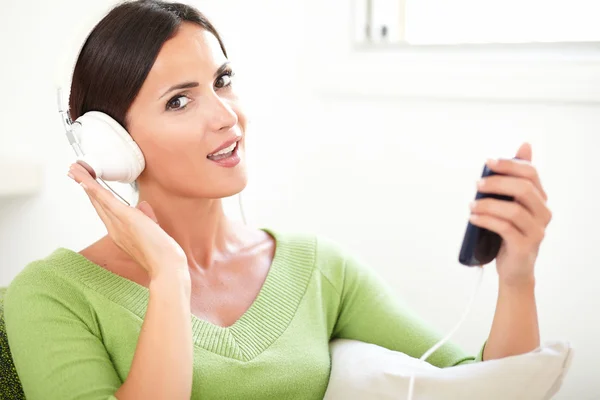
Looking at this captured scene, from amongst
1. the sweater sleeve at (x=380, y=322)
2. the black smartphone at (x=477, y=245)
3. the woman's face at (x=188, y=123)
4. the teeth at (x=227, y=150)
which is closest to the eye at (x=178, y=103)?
the woman's face at (x=188, y=123)

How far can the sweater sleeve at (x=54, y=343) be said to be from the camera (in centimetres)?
131

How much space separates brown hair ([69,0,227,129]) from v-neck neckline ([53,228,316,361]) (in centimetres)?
27

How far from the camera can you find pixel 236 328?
59.2 inches

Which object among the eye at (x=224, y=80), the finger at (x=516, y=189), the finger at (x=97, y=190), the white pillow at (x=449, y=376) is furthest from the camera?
the eye at (x=224, y=80)

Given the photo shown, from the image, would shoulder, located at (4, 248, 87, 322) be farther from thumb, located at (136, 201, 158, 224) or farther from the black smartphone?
the black smartphone

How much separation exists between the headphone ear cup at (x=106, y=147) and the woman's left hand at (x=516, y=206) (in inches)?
23.7

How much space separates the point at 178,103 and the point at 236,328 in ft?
1.35

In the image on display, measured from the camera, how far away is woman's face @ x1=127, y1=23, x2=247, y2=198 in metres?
1.47

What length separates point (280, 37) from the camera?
226cm

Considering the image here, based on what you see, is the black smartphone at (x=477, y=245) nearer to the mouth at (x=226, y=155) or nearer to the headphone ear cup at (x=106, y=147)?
the mouth at (x=226, y=155)

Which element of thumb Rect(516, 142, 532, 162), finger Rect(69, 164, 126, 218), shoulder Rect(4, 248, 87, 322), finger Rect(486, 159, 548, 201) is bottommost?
shoulder Rect(4, 248, 87, 322)

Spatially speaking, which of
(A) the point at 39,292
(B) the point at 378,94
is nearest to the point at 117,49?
(A) the point at 39,292

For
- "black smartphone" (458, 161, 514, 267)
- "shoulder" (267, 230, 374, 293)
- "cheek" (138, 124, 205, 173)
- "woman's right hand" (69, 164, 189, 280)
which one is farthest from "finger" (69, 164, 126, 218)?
"black smartphone" (458, 161, 514, 267)

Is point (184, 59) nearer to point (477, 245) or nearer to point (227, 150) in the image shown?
point (227, 150)
